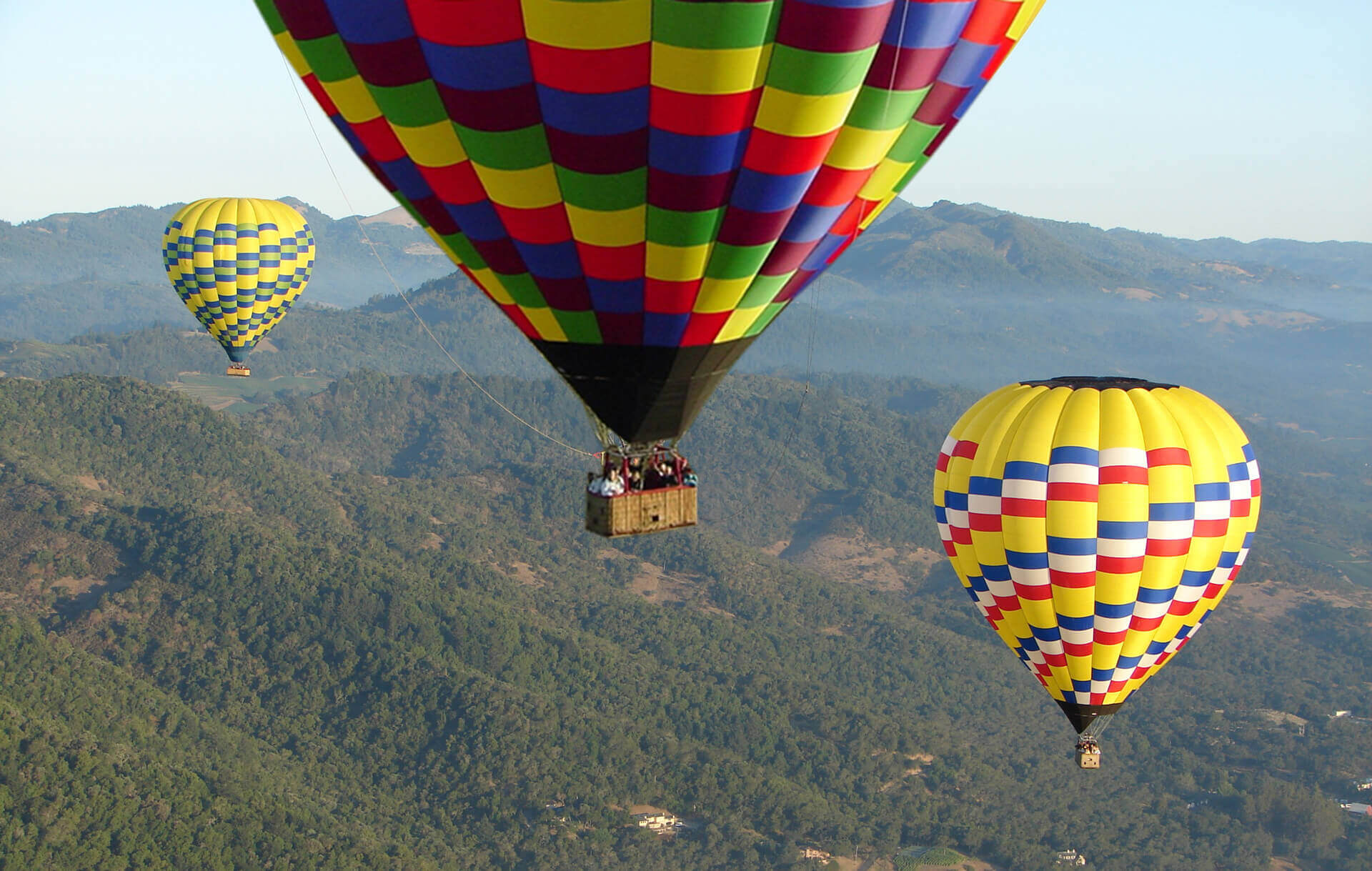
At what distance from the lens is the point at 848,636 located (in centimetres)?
18462

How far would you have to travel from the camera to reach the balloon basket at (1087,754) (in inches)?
1810

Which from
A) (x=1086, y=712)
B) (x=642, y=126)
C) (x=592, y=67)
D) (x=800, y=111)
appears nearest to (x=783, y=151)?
(x=800, y=111)

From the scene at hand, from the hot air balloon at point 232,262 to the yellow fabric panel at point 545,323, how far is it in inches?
2416

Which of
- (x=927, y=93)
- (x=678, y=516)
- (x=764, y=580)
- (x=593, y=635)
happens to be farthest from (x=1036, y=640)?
(x=764, y=580)

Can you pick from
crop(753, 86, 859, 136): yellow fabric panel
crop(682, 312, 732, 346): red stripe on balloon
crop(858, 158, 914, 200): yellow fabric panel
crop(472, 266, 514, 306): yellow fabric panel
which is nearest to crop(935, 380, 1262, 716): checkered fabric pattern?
crop(858, 158, 914, 200): yellow fabric panel

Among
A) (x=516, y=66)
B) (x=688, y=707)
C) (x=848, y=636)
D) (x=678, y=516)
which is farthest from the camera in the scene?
(x=848, y=636)

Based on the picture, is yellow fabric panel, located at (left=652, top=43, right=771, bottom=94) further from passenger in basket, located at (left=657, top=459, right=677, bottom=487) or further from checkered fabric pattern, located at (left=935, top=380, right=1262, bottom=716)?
checkered fabric pattern, located at (left=935, top=380, right=1262, bottom=716)

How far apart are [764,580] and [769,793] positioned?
76.1m

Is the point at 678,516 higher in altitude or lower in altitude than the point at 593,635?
higher

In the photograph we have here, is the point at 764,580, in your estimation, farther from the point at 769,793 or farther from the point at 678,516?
the point at 678,516

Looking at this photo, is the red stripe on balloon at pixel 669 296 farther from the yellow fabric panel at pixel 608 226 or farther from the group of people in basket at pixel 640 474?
the group of people in basket at pixel 640 474

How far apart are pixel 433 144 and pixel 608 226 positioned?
3.69m

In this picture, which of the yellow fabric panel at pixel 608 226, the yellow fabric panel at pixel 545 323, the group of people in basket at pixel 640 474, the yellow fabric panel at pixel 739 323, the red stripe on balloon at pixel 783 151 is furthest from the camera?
the group of people in basket at pixel 640 474

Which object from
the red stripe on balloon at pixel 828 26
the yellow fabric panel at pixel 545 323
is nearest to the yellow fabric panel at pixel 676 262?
the yellow fabric panel at pixel 545 323
